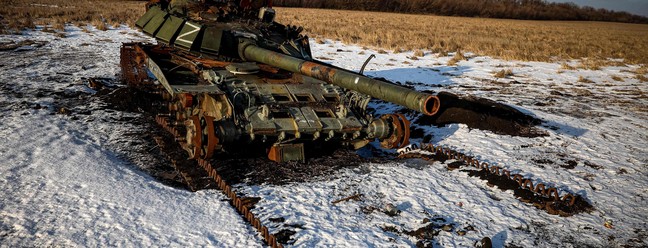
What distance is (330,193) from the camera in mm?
6656

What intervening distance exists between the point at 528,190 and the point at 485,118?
11.5 ft

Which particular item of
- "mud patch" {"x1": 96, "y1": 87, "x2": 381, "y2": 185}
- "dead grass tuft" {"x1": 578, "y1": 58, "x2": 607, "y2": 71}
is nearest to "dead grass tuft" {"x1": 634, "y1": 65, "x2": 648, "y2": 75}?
"dead grass tuft" {"x1": 578, "y1": 58, "x2": 607, "y2": 71}

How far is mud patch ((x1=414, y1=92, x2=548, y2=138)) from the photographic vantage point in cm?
999

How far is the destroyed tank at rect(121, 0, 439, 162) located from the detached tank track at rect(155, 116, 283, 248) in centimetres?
23

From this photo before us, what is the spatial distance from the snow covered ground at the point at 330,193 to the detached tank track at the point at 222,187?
0.41 feet

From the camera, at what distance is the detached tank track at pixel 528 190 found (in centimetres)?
641

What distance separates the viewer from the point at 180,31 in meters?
8.92

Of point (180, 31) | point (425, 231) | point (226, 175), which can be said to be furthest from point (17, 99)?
point (425, 231)

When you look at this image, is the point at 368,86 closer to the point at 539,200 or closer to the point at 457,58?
the point at 539,200

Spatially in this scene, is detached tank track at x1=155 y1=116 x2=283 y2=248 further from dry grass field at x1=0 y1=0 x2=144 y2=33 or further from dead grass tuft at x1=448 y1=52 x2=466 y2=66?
dry grass field at x1=0 y1=0 x2=144 y2=33

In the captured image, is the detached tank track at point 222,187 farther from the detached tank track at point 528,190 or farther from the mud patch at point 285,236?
the detached tank track at point 528,190

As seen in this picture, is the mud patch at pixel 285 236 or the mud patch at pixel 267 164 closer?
the mud patch at pixel 285 236

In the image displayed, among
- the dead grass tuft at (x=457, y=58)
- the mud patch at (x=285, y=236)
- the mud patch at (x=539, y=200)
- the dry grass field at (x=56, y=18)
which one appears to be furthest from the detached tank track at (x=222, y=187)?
the dry grass field at (x=56, y=18)

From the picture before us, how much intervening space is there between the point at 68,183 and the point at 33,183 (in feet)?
1.38
